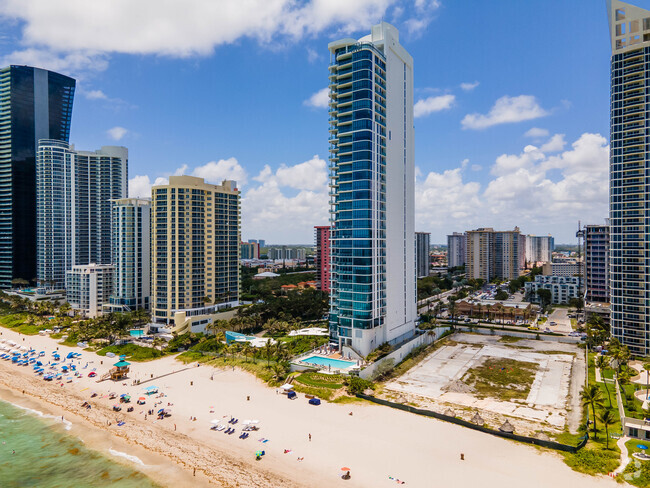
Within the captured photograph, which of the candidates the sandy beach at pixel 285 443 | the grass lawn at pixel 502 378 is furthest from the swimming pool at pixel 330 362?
the grass lawn at pixel 502 378

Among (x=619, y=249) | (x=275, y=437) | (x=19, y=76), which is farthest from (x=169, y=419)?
(x=19, y=76)

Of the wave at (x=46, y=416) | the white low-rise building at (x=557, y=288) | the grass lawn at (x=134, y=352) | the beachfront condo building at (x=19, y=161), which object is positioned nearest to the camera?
the wave at (x=46, y=416)

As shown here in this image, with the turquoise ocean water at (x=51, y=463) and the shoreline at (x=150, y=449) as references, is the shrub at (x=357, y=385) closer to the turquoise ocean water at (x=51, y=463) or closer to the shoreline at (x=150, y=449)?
the shoreline at (x=150, y=449)

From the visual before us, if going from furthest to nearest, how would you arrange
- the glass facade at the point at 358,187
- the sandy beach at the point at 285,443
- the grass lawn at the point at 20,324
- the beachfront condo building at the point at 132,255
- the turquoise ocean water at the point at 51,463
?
the beachfront condo building at the point at 132,255, the grass lawn at the point at 20,324, the glass facade at the point at 358,187, the turquoise ocean water at the point at 51,463, the sandy beach at the point at 285,443

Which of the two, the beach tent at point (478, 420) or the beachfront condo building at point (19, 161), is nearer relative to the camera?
the beach tent at point (478, 420)

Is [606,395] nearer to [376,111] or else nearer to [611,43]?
[376,111]

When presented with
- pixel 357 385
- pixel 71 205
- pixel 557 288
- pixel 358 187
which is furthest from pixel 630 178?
pixel 71 205
